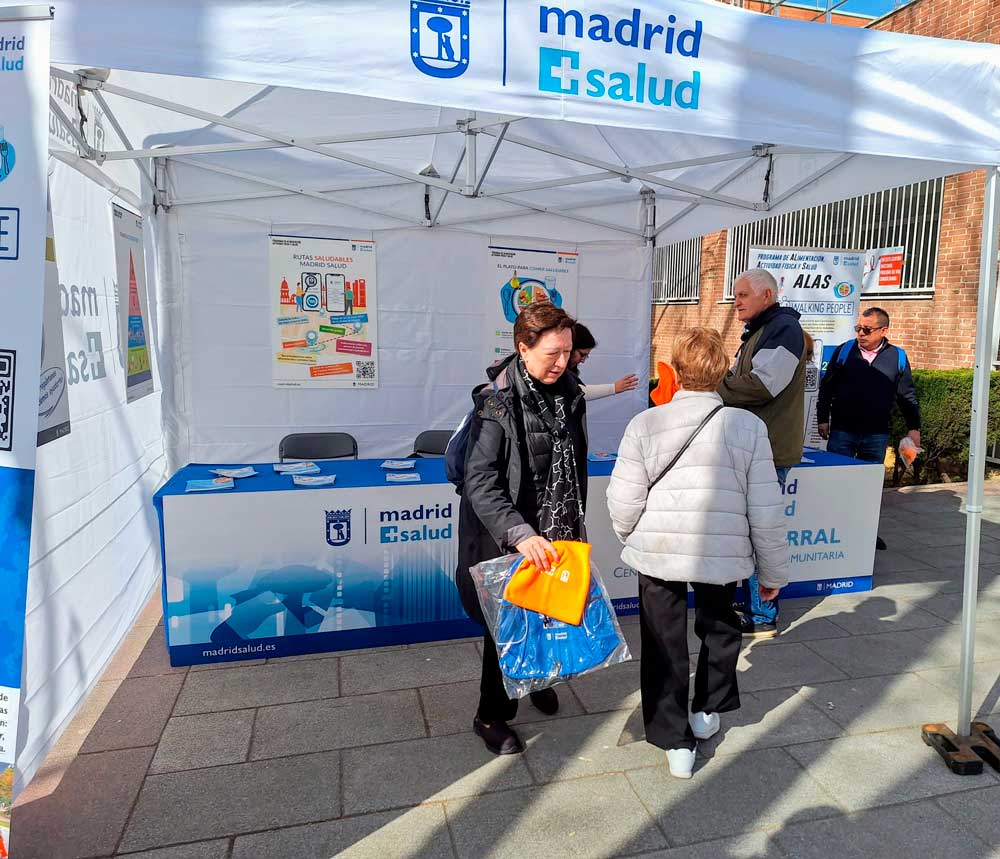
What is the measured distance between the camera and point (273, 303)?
4.66 meters

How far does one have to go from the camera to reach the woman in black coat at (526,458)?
2.21m

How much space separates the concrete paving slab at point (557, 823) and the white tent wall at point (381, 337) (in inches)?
121

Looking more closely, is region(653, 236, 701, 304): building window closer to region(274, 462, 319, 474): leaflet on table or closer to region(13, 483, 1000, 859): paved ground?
region(274, 462, 319, 474): leaflet on table

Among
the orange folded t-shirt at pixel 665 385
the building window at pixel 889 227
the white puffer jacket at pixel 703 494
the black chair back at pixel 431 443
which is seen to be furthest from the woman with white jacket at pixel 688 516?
the building window at pixel 889 227

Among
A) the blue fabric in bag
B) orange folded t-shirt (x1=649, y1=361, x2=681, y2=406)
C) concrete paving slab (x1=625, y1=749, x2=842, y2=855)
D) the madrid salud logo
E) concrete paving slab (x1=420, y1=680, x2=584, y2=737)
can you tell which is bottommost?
concrete paving slab (x1=420, y1=680, x2=584, y2=737)

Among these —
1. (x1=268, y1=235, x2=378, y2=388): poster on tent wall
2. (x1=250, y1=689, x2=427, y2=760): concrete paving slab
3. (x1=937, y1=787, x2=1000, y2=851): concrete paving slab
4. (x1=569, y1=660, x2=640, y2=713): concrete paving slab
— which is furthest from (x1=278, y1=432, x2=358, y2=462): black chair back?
(x1=937, y1=787, x2=1000, y2=851): concrete paving slab

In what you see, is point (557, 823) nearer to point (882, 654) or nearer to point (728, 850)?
point (728, 850)

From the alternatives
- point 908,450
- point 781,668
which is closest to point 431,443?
point 781,668

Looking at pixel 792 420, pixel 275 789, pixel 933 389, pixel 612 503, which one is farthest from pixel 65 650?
pixel 933 389

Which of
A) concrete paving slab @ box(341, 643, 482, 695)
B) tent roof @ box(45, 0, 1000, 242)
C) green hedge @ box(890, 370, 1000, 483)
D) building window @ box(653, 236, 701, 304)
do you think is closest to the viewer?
tent roof @ box(45, 0, 1000, 242)

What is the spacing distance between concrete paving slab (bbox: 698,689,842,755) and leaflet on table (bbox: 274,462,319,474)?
2.13m

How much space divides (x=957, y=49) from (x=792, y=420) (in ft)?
5.53

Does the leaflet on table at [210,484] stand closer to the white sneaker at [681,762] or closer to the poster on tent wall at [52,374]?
the poster on tent wall at [52,374]

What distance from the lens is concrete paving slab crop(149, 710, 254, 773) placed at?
2.48 m
